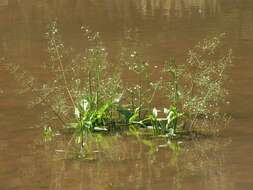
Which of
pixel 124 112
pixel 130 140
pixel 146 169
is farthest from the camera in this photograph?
pixel 124 112

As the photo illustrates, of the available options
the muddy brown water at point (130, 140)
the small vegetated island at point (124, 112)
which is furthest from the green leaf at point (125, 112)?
the muddy brown water at point (130, 140)

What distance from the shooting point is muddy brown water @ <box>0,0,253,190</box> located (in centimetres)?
611

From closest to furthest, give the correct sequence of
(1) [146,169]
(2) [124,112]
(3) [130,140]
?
(1) [146,169]
(3) [130,140]
(2) [124,112]

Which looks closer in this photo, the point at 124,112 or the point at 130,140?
the point at 130,140

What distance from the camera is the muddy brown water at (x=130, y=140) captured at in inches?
241

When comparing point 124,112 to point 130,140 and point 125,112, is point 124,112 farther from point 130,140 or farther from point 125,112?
point 130,140

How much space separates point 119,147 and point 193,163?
2.50 ft

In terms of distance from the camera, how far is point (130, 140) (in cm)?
724

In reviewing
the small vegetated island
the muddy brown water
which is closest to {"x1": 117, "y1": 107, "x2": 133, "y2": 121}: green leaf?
the small vegetated island

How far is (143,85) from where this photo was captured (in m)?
8.89

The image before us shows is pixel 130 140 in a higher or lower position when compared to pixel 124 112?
lower

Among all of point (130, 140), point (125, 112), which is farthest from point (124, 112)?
point (130, 140)

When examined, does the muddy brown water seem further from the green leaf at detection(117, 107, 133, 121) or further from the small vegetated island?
the green leaf at detection(117, 107, 133, 121)

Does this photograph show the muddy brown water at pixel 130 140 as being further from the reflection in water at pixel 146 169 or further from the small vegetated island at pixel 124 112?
the small vegetated island at pixel 124 112
